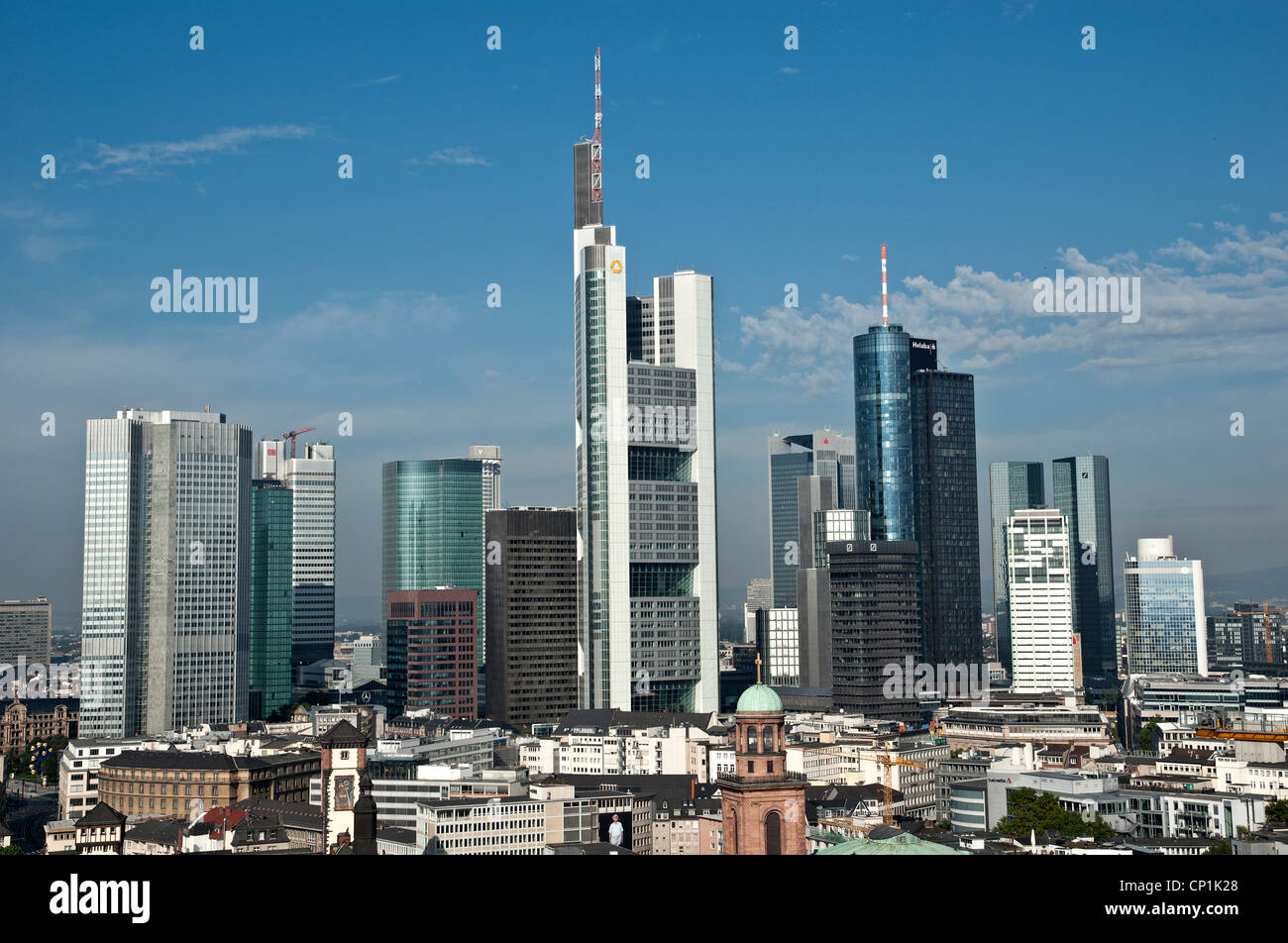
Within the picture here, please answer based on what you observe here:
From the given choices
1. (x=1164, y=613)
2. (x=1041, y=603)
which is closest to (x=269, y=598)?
(x=1041, y=603)

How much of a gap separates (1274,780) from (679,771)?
3639 centimetres

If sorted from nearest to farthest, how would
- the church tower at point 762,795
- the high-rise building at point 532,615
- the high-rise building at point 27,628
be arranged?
the church tower at point 762,795 → the high-rise building at point 532,615 → the high-rise building at point 27,628

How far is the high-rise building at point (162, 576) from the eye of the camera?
115 metres

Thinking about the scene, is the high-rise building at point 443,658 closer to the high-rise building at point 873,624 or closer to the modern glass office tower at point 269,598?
the modern glass office tower at point 269,598

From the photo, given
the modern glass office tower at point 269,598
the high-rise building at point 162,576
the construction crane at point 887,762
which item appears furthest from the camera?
the modern glass office tower at point 269,598

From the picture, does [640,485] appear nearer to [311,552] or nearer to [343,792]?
[343,792]

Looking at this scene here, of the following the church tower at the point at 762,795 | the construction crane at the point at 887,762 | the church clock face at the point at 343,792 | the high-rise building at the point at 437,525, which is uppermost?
the high-rise building at the point at 437,525

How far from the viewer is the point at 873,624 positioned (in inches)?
4877

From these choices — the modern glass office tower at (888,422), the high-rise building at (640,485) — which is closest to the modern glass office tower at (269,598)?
the high-rise building at (640,485)

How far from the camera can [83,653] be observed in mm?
115688
